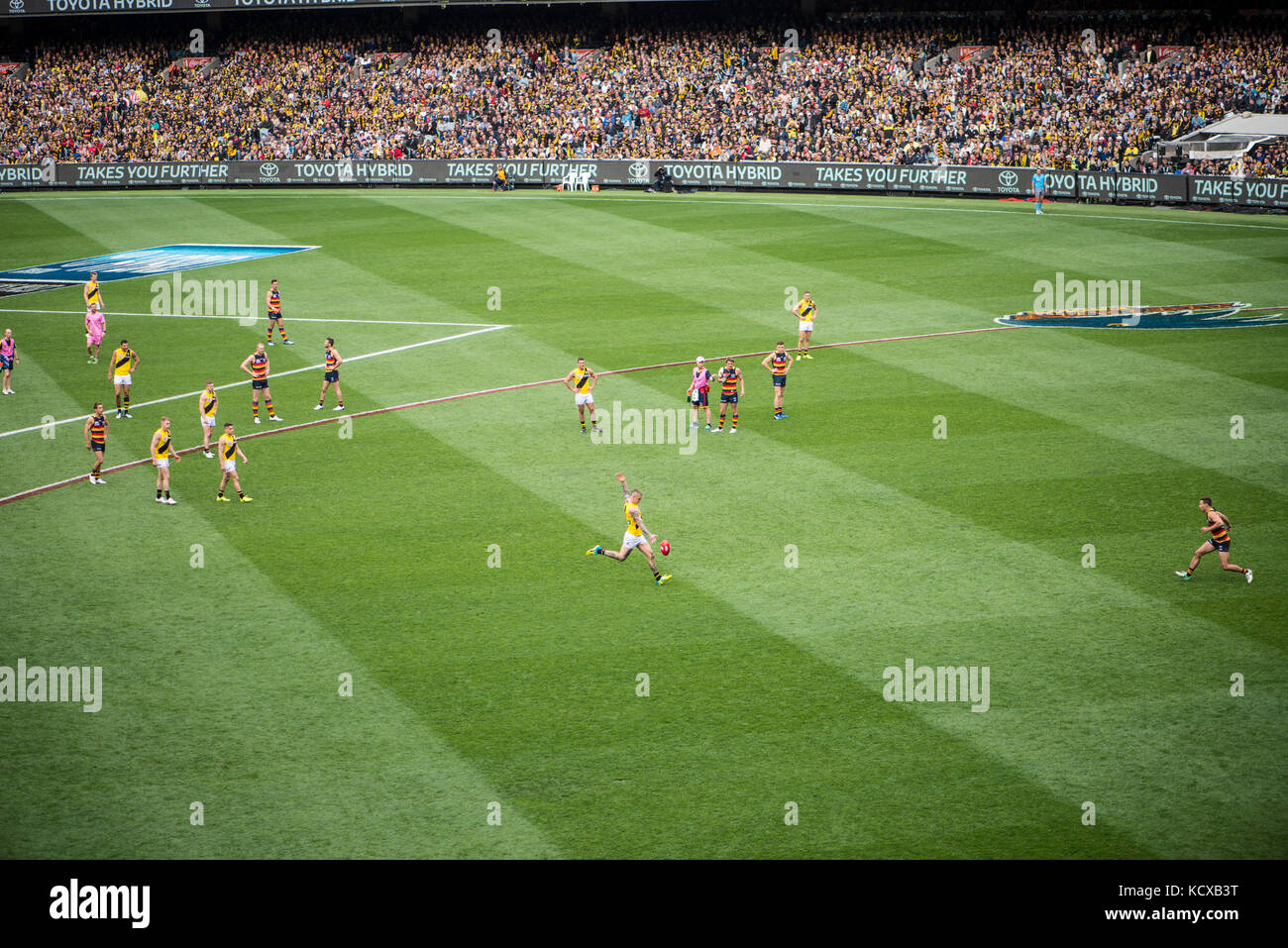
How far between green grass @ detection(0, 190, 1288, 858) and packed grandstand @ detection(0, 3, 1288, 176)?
2216cm

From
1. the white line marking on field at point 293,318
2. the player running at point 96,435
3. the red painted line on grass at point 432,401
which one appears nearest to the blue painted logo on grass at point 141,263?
the white line marking on field at point 293,318

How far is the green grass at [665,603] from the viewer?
13422 millimetres

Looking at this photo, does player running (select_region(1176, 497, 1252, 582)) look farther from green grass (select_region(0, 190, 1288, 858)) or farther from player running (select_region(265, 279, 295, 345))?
player running (select_region(265, 279, 295, 345))

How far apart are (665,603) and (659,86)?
2087 inches

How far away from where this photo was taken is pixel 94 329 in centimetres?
3244

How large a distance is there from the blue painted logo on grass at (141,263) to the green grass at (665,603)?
6.85 metres

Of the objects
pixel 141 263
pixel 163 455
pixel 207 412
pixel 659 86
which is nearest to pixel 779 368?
pixel 207 412

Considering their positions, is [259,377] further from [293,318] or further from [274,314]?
[293,318]

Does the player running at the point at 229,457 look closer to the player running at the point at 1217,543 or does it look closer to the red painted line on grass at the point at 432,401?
the red painted line on grass at the point at 432,401

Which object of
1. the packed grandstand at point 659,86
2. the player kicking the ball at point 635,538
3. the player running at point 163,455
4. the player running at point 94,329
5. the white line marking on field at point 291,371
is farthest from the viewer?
the packed grandstand at point 659,86

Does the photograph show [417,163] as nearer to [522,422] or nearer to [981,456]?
[522,422]

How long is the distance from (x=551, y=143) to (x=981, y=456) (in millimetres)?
44115

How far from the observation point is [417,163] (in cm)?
6309

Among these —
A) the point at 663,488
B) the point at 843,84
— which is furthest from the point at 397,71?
the point at 663,488
